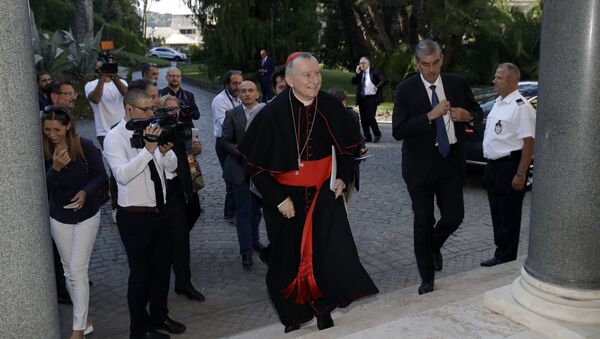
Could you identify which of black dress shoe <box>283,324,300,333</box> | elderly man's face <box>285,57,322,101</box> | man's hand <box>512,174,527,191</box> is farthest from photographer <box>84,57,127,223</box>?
man's hand <box>512,174,527,191</box>

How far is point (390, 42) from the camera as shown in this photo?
2333 centimetres

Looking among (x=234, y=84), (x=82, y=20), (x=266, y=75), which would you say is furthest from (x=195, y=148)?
(x=82, y=20)

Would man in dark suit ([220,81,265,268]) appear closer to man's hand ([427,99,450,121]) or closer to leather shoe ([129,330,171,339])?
leather shoe ([129,330,171,339])

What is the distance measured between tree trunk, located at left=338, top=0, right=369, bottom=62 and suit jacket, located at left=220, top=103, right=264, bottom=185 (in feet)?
56.1

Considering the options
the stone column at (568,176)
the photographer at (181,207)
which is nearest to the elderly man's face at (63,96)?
the photographer at (181,207)

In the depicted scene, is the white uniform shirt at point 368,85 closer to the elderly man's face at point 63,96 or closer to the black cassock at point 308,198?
the elderly man's face at point 63,96

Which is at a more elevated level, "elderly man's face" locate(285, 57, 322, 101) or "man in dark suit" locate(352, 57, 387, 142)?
"elderly man's face" locate(285, 57, 322, 101)

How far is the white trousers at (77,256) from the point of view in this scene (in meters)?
4.65

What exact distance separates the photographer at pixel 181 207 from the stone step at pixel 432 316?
107 cm

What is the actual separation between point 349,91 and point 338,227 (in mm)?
21435

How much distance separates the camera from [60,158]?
15.6 feet

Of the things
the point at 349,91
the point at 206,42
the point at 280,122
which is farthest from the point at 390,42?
the point at 280,122

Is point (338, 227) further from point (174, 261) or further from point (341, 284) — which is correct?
point (174, 261)

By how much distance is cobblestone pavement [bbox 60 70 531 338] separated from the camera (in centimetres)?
538
